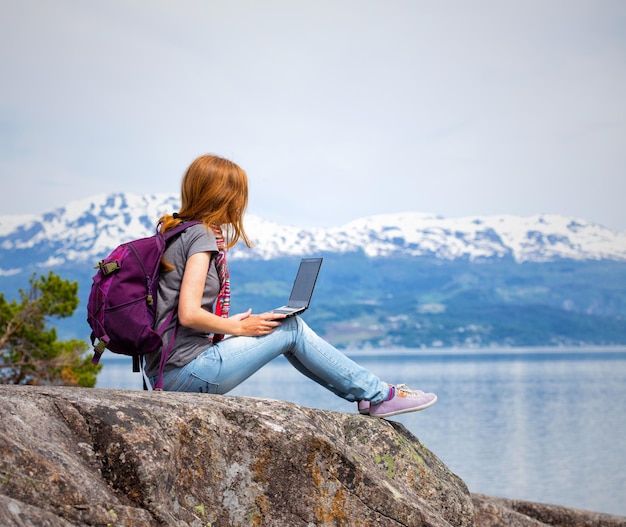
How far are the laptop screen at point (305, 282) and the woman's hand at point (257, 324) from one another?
0.24m

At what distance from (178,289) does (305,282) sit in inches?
37.4

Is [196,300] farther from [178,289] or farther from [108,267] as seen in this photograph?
[108,267]

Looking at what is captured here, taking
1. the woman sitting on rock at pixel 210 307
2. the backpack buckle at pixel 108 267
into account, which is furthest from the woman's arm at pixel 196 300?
the backpack buckle at pixel 108 267

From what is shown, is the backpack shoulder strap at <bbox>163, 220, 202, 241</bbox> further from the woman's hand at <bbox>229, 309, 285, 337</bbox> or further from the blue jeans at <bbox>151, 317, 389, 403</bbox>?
the blue jeans at <bbox>151, 317, 389, 403</bbox>

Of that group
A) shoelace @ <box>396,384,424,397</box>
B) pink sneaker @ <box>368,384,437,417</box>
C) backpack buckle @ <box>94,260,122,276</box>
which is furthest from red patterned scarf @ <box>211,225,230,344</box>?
shoelace @ <box>396,384,424,397</box>

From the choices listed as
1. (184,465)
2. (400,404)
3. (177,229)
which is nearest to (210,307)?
(177,229)

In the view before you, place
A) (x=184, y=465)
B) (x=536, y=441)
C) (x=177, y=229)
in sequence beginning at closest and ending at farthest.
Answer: (x=184, y=465) → (x=177, y=229) → (x=536, y=441)

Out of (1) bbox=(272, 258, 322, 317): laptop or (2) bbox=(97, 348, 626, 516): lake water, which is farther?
(2) bbox=(97, 348, 626, 516): lake water

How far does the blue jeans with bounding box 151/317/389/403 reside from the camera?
548 cm

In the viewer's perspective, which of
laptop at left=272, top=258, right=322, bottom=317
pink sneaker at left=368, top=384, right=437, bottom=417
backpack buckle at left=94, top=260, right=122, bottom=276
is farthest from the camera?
Answer: pink sneaker at left=368, top=384, right=437, bottom=417

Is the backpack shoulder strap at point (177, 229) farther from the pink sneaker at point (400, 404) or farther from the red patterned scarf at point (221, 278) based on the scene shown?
the pink sneaker at point (400, 404)

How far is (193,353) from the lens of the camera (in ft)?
17.9

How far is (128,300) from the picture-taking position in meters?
5.15

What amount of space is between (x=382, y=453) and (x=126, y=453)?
2551mm
